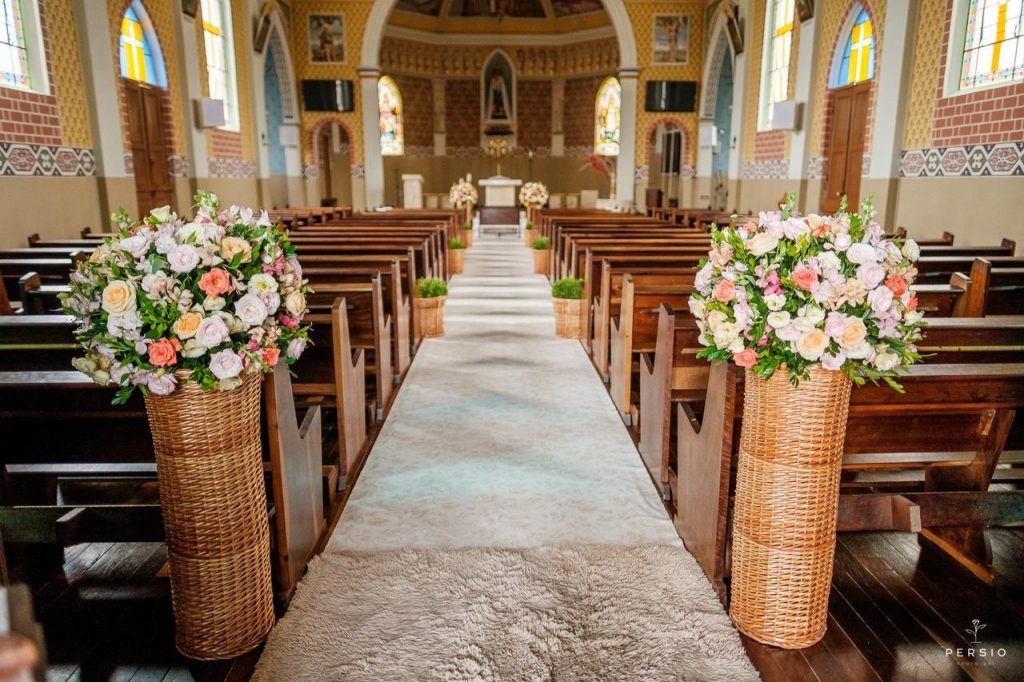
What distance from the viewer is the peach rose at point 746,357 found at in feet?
7.06

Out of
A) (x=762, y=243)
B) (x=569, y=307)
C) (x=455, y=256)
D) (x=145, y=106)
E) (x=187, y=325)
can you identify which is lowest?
(x=569, y=307)

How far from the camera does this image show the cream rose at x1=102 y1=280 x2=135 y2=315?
1948mm

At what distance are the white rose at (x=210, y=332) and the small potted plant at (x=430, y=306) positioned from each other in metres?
4.37

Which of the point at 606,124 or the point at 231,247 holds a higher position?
the point at 606,124

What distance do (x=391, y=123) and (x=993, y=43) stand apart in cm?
1686

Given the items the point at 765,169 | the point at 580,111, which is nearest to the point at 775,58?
the point at 765,169

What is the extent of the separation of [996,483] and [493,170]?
2054 centimetres

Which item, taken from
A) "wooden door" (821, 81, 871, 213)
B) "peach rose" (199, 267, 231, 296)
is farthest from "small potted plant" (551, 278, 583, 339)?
"wooden door" (821, 81, 871, 213)

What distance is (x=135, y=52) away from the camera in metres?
10.0

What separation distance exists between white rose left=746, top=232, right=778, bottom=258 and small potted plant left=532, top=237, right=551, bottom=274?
330 inches

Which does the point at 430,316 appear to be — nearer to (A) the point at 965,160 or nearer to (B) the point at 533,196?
(A) the point at 965,160

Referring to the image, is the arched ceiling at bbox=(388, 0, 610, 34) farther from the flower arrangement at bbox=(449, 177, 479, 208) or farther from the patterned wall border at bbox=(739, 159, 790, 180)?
the patterned wall border at bbox=(739, 159, 790, 180)

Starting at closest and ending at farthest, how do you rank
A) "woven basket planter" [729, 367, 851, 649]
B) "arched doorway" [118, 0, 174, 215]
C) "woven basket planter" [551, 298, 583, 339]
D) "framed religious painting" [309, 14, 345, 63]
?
"woven basket planter" [729, 367, 851, 649] → "woven basket planter" [551, 298, 583, 339] → "arched doorway" [118, 0, 174, 215] → "framed religious painting" [309, 14, 345, 63]
